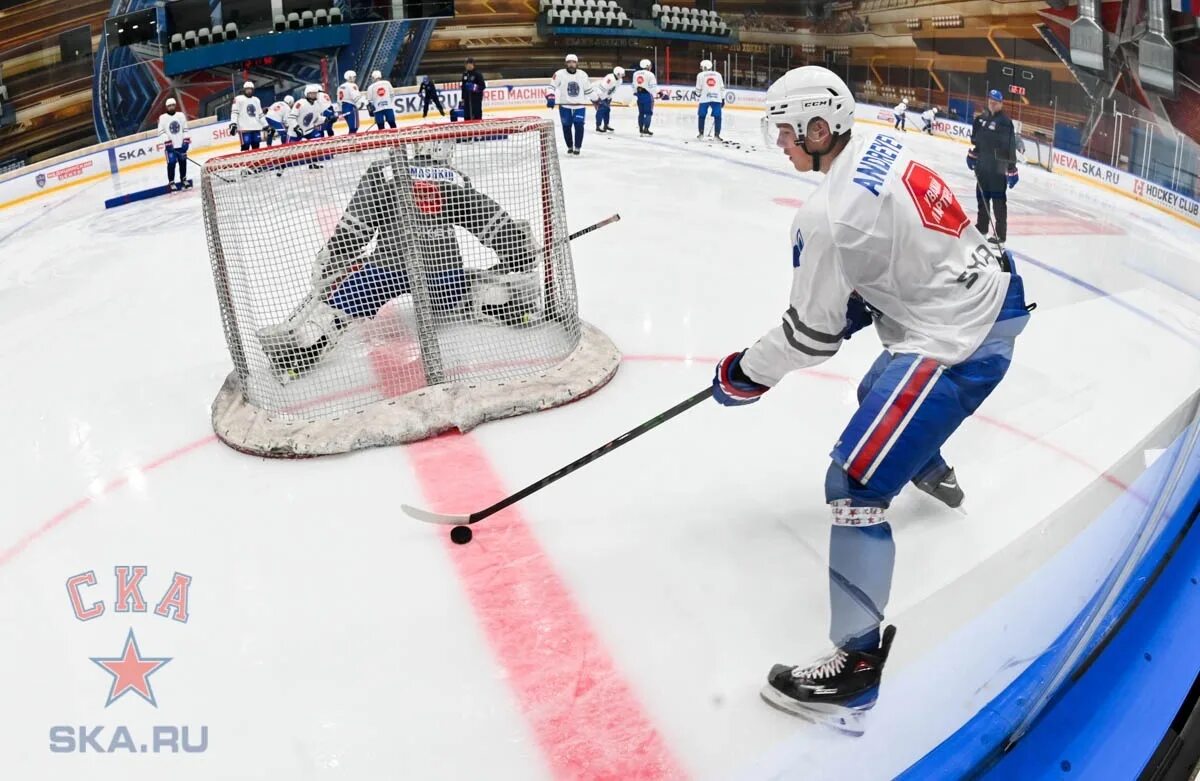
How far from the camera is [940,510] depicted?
2.67 meters

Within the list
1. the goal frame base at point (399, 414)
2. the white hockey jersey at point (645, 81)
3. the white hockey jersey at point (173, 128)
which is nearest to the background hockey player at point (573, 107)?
the white hockey jersey at point (645, 81)

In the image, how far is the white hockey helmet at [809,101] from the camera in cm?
208

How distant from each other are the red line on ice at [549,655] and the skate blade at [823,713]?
25 cm

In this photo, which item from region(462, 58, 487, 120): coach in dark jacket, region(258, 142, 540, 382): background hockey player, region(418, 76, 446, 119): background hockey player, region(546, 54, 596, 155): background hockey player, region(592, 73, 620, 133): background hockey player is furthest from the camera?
region(418, 76, 446, 119): background hockey player

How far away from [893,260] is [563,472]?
116 cm

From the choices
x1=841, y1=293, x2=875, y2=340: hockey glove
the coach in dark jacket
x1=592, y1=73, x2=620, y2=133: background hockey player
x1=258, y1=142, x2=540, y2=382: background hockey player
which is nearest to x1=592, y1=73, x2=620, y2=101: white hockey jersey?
x1=592, y1=73, x2=620, y2=133: background hockey player

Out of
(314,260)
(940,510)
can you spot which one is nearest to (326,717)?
(940,510)

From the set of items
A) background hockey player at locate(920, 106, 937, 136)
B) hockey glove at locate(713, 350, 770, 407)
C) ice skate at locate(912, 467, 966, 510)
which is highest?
hockey glove at locate(713, 350, 770, 407)

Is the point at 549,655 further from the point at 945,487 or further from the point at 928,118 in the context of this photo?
the point at 928,118

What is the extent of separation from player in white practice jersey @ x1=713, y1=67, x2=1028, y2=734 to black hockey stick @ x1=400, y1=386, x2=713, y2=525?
545 millimetres

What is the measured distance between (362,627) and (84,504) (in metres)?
1.51

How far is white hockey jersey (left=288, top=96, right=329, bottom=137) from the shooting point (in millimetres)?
12117

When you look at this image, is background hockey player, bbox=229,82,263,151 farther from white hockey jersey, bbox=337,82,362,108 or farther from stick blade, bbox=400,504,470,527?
stick blade, bbox=400,504,470,527

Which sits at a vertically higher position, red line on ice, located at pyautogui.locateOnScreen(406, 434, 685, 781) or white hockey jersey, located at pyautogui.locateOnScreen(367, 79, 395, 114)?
white hockey jersey, located at pyautogui.locateOnScreen(367, 79, 395, 114)
